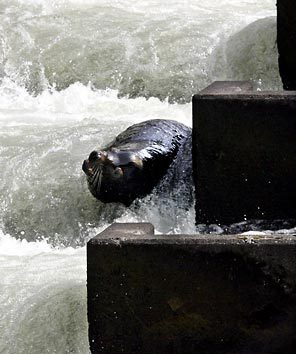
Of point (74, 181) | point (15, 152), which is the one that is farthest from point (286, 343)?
point (15, 152)

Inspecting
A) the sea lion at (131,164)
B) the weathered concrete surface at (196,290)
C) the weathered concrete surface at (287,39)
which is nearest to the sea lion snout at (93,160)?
the sea lion at (131,164)

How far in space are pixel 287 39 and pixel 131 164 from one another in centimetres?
151

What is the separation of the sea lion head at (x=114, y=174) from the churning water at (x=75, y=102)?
4.3 inches

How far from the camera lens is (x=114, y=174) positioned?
23.3 ft

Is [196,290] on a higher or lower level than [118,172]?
higher

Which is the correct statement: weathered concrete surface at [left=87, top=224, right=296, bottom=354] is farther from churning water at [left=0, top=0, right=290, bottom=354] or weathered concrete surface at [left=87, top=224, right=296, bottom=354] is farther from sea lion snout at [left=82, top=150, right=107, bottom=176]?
sea lion snout at [left=82, top=150, right=107, bottom=176]

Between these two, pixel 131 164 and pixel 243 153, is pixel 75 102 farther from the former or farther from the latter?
pixel 243 153

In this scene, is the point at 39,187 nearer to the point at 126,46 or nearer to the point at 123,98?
the point at 123,98

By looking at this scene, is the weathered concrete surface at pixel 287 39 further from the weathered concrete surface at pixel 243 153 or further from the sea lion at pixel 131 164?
the weathered concrete surface at pixel 243 153

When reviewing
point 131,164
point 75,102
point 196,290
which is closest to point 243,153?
point 131,164

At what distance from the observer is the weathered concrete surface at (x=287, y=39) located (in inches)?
314

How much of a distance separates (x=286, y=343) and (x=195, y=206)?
1795mm

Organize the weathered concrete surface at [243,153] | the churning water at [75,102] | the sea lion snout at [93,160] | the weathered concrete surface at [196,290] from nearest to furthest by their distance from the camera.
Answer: the weathered concrete surface at [196,290]
the churning water at [75,102]
the weathered concrete surface at [243,153]
the sea lion snout at [93,160]

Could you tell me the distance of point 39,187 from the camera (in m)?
7.81
